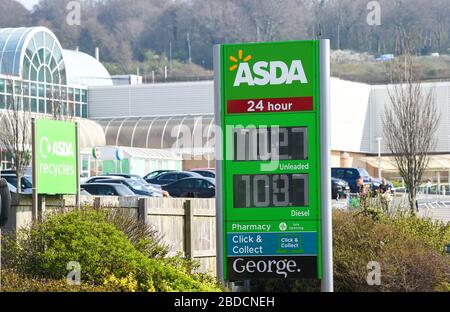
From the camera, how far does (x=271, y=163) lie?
53.6ft

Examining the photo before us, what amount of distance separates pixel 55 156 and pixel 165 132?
2283 inches

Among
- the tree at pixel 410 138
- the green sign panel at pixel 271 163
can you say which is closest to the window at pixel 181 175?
the tree at pixel 410 138

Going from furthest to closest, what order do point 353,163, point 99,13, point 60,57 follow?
point 99,13 → point 353,163 → point 60,57

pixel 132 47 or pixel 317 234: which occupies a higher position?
pixel 132 47

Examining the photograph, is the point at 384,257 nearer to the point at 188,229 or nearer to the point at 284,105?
the point at 188,229

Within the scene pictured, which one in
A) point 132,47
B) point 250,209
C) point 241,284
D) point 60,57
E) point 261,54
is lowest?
point 241,284

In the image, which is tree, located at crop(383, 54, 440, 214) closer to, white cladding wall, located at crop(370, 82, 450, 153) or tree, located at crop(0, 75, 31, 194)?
tree, located at crop(0, 75, 31, 194)

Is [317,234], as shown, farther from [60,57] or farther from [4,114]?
[60,57]

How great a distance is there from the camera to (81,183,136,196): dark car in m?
40.0

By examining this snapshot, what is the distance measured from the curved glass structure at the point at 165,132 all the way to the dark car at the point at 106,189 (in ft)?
100

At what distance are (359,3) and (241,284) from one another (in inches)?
6551

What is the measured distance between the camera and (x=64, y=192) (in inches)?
664

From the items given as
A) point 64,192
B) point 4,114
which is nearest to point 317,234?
point 64,192

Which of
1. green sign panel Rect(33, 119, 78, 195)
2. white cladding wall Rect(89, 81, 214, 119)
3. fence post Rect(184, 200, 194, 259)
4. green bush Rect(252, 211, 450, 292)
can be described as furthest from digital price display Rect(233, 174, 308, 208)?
white cladding wall Rect(89, 81, 214, 119)
